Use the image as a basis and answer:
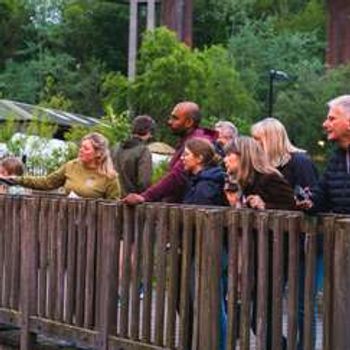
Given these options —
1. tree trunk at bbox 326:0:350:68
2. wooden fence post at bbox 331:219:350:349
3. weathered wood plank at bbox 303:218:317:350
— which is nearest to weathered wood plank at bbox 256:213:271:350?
weathered wood plank at bbox 303:218:317:350

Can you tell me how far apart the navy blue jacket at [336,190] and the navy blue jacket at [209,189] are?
1.45 m

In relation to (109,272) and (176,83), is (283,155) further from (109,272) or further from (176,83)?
(176,83)

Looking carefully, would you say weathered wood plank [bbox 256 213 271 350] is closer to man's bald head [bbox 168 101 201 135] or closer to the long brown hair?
man's bald head [bbox 168 101 201 135]

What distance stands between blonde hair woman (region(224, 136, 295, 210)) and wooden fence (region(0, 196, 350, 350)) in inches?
14.3

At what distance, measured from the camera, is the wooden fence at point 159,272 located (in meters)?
6.62

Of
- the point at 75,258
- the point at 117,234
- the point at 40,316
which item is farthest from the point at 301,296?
the point at 40,316

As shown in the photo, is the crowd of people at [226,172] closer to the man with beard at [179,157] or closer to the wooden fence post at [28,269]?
the man with beard at [179,157]

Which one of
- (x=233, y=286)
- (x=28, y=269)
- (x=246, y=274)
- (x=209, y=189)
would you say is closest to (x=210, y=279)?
(x=233, y=286)

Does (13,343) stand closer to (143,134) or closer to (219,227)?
(143,134)

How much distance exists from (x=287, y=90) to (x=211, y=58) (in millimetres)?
5996

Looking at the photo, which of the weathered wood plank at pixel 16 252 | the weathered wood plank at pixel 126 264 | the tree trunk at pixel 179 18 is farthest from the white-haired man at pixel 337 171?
the tree trunk at pixel 179 18

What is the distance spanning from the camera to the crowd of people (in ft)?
22.1

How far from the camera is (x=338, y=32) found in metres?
63.7

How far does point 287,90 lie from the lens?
49.9 m
